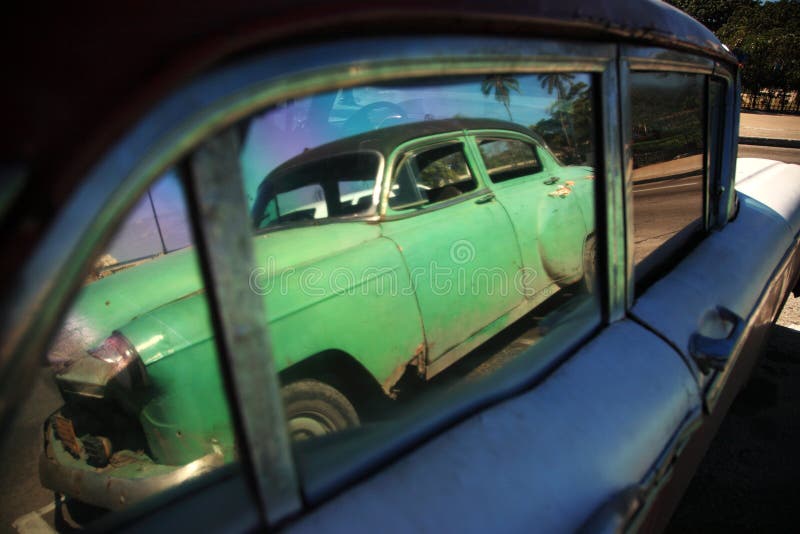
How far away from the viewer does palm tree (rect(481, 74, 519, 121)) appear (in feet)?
3.34

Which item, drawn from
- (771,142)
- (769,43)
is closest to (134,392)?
(771,142)

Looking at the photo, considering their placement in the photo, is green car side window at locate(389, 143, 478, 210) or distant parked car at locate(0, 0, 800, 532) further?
green car side window at locate(389, 143, 478, 210)

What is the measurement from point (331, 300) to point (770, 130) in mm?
18195

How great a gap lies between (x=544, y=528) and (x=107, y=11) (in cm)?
93

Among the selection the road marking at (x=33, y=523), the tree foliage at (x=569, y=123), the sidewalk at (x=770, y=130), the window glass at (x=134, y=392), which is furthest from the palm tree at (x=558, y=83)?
the sidewalk at (x=770, y=130)

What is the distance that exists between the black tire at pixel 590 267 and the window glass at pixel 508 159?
2.50 ft

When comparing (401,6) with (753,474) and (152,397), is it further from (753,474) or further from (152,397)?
(753,474)

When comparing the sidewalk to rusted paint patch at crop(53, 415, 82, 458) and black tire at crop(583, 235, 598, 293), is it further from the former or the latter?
rusted paint patch at crop(53, 415, 82, 458)

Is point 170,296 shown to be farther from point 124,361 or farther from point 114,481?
point 114,481

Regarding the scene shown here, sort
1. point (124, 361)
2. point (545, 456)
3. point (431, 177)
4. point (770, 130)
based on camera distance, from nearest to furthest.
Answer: point (545, 456)
point (124, 361)
point (431, 177)
point (770, 130)

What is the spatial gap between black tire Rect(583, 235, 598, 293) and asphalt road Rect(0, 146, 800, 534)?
0.77 ft

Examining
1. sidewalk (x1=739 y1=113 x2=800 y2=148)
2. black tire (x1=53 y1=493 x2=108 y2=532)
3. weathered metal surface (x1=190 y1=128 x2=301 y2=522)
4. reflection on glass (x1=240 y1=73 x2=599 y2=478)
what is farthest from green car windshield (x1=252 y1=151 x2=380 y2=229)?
sidewalk (x1=739 y1=113 x2=800 y2=148)

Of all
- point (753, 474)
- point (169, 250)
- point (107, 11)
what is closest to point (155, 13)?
point (107, 11)

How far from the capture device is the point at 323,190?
197cm
